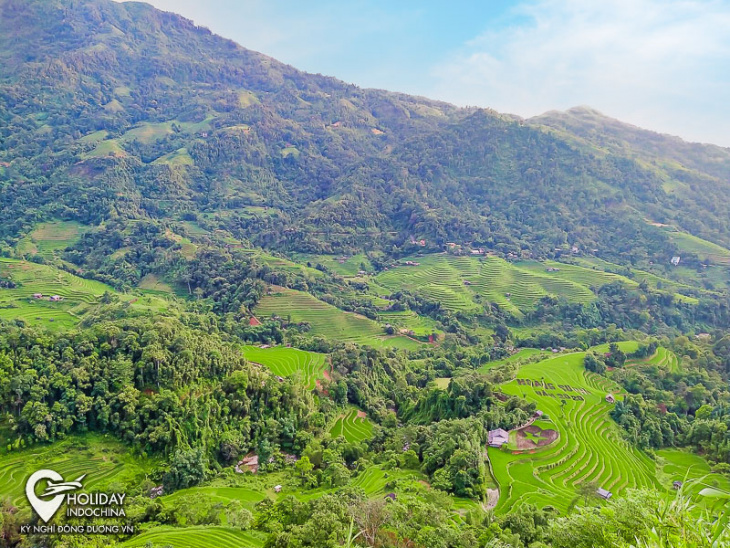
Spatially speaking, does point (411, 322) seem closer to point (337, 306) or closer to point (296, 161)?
point (337, 306)

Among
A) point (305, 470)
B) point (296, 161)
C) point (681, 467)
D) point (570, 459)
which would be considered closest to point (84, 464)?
point (305, 470)

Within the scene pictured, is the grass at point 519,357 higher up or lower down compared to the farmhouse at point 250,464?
lower down

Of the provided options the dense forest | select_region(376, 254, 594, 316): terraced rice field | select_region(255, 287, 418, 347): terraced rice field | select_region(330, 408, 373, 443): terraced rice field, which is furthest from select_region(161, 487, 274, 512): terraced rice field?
select_region(376, 254, 594, 316): terraced rice field

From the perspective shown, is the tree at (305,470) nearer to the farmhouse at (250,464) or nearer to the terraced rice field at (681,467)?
the farmhouse at (250,464)

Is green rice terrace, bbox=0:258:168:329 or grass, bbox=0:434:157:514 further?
green rice terrace, bbox=0:258:168:329

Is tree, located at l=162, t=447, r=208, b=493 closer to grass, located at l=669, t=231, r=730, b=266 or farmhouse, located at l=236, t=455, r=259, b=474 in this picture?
farmhouse, located at l=236, t=455, r=259, b=474

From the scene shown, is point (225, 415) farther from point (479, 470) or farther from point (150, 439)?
point (479, 470)

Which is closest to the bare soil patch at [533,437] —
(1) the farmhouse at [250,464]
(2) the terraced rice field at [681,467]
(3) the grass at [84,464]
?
(2) the terraced rice field at [681,467]

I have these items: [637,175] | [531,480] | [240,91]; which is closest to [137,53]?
[240,91]
